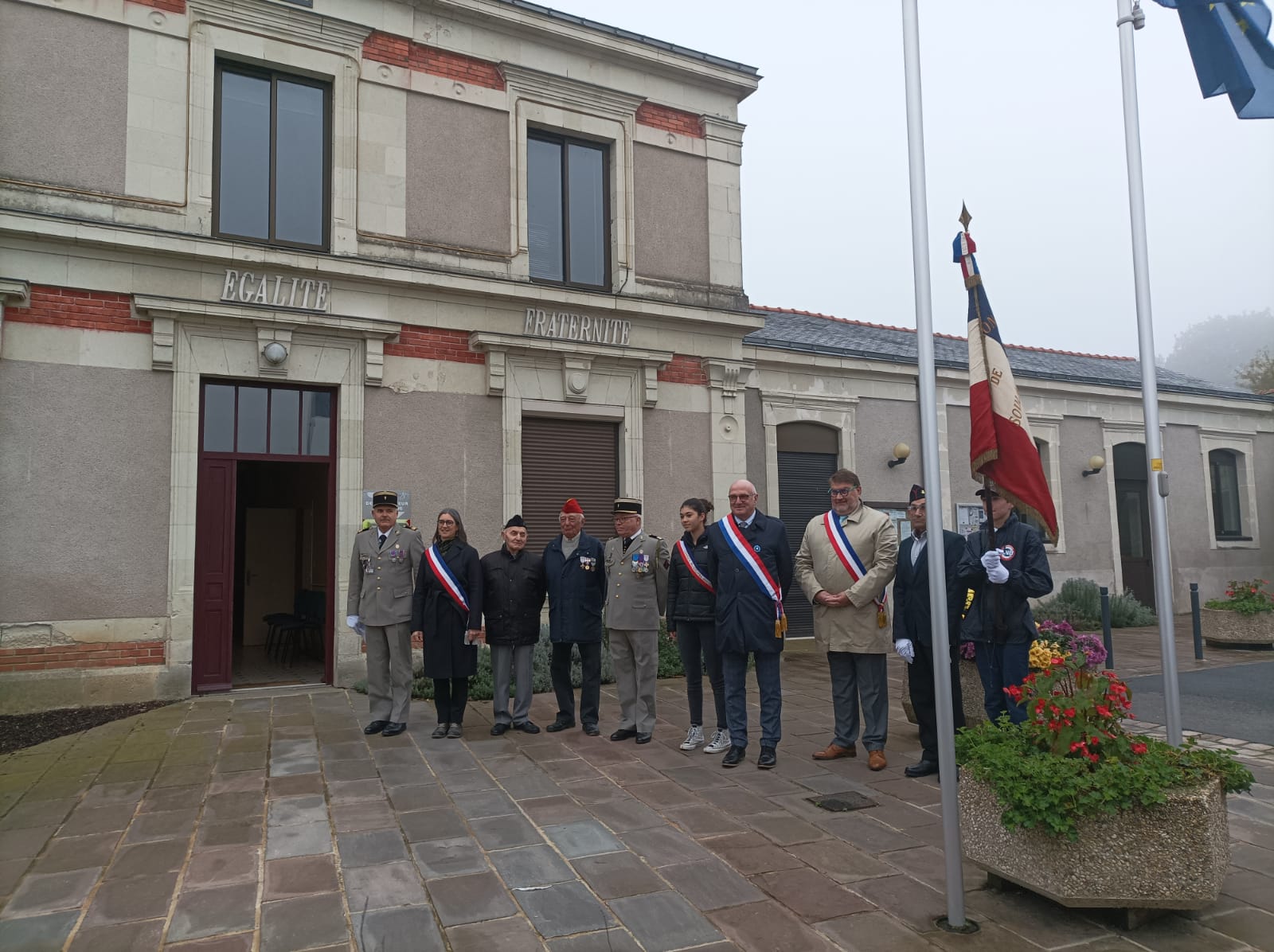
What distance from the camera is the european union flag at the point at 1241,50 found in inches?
228

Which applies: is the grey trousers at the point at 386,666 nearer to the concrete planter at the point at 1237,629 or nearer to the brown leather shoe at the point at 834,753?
the brown leather shoe at the point at 834,753

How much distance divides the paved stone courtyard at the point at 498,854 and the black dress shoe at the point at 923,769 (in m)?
0.14

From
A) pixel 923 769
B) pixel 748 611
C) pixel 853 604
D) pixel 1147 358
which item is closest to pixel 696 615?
pixel 748 611

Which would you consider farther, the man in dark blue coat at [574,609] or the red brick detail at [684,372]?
the red brick detail at [684,372]

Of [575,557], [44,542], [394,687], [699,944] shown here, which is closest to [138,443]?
[44,542]

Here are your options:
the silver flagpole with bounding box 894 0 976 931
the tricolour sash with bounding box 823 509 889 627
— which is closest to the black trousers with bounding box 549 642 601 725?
the tricolour sash with bounding box 823 509 889 627

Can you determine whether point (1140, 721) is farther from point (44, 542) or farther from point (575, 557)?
point (44, 542)

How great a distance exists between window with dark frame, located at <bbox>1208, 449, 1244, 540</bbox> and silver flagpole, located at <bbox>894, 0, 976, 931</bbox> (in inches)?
713

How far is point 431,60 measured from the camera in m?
10.4

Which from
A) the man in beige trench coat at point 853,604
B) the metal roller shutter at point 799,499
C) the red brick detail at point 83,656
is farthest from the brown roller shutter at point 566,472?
the man in beige trench coat at point 853,604

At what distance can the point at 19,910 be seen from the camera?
3.88 meters

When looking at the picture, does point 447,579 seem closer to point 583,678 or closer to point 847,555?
point 583,678

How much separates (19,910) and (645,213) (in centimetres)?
1003

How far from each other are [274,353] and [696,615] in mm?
5518
